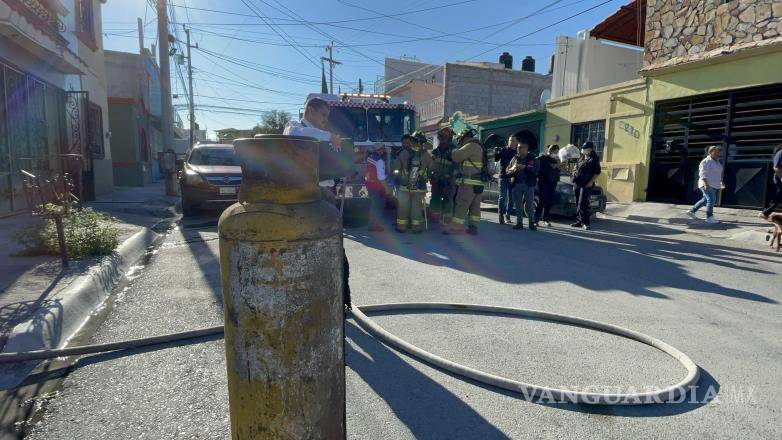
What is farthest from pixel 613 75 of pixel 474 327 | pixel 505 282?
pixel 474 327

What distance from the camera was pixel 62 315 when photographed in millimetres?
3254

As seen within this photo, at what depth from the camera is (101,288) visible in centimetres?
415

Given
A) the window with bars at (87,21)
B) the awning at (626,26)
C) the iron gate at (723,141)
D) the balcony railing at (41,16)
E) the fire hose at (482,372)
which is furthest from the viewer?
the awning at (626,26)

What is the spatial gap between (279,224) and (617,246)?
684 centimetres

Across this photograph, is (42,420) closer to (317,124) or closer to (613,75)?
(317,124)

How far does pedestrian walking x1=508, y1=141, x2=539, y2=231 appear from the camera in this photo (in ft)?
26.9

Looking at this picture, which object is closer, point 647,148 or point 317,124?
point 317,124

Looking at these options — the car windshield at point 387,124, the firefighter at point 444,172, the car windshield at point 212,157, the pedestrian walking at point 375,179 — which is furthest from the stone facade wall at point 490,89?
the firefighter at point 444,172

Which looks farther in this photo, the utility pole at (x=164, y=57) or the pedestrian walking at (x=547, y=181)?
the utility pole at (x=164, y=57)

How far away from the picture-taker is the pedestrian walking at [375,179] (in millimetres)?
8555

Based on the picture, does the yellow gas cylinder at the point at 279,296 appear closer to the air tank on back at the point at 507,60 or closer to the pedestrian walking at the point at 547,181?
the pedestrian walking at the point at 547,181

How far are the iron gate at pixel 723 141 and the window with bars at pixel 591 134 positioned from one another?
193 centimetres

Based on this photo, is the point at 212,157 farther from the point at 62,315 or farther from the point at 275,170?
the point at 275,170

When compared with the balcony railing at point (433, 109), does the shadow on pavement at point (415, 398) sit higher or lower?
lower
